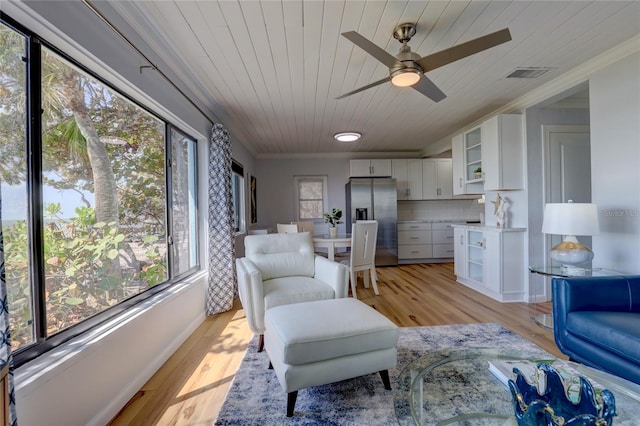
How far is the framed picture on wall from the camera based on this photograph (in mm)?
5257

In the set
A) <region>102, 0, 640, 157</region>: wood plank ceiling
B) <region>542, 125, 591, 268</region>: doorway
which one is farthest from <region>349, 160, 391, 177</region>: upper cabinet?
<region>542, 125, 591, 268</region>: doorway

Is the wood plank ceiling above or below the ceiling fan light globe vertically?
above

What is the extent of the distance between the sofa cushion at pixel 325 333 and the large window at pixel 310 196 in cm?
454

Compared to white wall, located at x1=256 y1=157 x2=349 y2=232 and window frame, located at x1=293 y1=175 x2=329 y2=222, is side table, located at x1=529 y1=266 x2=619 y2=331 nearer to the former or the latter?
white wall, located at x1=256 y1=157 x2=349 y2=232

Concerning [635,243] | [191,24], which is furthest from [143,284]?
[635,243]

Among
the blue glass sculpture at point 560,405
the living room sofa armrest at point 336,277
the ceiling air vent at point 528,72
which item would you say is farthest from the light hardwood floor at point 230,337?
the ceiling air vent at point 528,72

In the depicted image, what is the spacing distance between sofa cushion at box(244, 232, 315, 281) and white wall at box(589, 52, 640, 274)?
2633mm

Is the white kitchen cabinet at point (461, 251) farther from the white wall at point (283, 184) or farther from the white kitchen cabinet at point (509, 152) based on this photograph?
the white wall at point (283, 184)

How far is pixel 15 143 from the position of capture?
1.11 meters

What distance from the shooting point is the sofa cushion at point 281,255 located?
2539mm

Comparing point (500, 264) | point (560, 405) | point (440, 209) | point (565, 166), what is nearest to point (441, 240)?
point (440, 209)

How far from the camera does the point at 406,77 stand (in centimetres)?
184

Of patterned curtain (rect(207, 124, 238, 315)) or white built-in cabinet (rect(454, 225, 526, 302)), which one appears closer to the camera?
patterned curtain (rect(207, 124, 238, 315))

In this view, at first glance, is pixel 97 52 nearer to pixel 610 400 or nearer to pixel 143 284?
pixel 143 284
